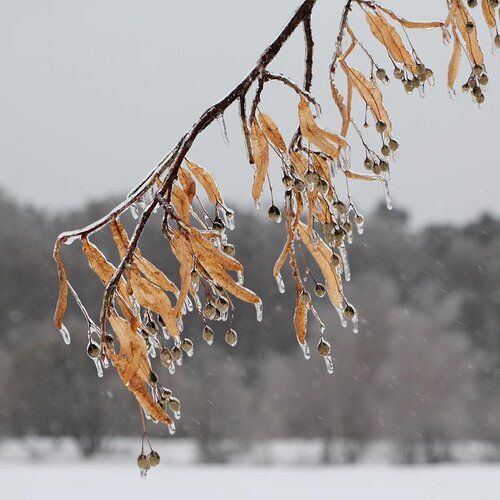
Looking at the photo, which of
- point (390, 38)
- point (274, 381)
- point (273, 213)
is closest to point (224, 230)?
point (273, 213)

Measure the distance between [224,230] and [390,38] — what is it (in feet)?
0.87

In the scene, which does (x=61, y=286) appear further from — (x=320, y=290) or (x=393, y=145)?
(x=393, y=145)

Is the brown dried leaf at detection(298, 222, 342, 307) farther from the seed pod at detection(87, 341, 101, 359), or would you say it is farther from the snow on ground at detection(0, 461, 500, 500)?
the snow on ground at detection(0, 461, 500, 500)

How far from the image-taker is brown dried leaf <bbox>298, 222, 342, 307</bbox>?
37.0 inches

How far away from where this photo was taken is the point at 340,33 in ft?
3.21

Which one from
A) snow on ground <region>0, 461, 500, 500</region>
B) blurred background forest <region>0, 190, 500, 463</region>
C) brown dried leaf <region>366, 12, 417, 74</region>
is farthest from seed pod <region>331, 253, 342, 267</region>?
blurred background forest <region>0, 190, 500, 463</region>

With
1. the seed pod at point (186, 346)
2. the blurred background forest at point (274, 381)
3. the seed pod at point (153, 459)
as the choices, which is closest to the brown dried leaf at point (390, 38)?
the seed pod at point (186, 346)

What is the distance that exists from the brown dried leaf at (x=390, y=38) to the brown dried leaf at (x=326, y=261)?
8.1 inches

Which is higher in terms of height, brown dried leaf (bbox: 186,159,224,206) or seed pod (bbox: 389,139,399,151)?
seed pod (bbox: 389,139,399,151)

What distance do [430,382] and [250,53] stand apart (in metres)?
27.8

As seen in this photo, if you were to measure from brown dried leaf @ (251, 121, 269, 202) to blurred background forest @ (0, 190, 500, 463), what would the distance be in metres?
13.2

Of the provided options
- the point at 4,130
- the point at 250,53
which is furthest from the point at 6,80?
the point at 250,53

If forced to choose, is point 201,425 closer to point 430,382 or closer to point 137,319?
point 430,382

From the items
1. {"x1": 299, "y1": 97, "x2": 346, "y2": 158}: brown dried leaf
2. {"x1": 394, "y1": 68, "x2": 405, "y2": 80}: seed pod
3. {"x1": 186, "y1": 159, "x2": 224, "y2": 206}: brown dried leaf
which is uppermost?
{"x1": 394, "y1": 68, "x2": 405, "y2": 80}: seed pod
